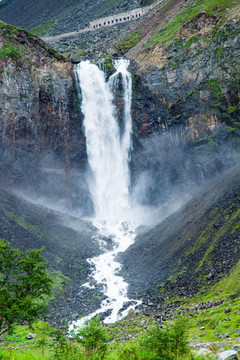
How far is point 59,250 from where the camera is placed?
40406 millimetres

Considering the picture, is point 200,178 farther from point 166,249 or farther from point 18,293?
point 18,293

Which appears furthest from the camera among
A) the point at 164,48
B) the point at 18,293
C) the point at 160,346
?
the point at 164,48

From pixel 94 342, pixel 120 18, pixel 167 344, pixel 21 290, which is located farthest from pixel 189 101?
pixel 120 18

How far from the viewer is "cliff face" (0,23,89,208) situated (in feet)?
170

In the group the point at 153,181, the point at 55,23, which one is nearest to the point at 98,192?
the point at 153,181

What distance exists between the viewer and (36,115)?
177ft

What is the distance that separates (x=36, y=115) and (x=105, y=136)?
13.2 m

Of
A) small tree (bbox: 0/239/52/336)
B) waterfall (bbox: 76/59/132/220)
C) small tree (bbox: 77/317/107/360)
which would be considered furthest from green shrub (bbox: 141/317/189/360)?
waterfall (bbox: 76/59/132/220)

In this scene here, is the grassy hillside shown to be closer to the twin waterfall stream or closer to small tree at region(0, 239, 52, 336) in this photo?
the twin waterfall stream

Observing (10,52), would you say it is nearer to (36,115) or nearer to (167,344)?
(36,115)

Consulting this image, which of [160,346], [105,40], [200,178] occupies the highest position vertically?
[105,40]

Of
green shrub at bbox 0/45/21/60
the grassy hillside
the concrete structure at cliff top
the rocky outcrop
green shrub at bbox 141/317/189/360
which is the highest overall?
the grassy hillside

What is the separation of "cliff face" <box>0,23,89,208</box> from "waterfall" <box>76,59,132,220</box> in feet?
6.77

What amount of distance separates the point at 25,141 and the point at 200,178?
30.1 m
